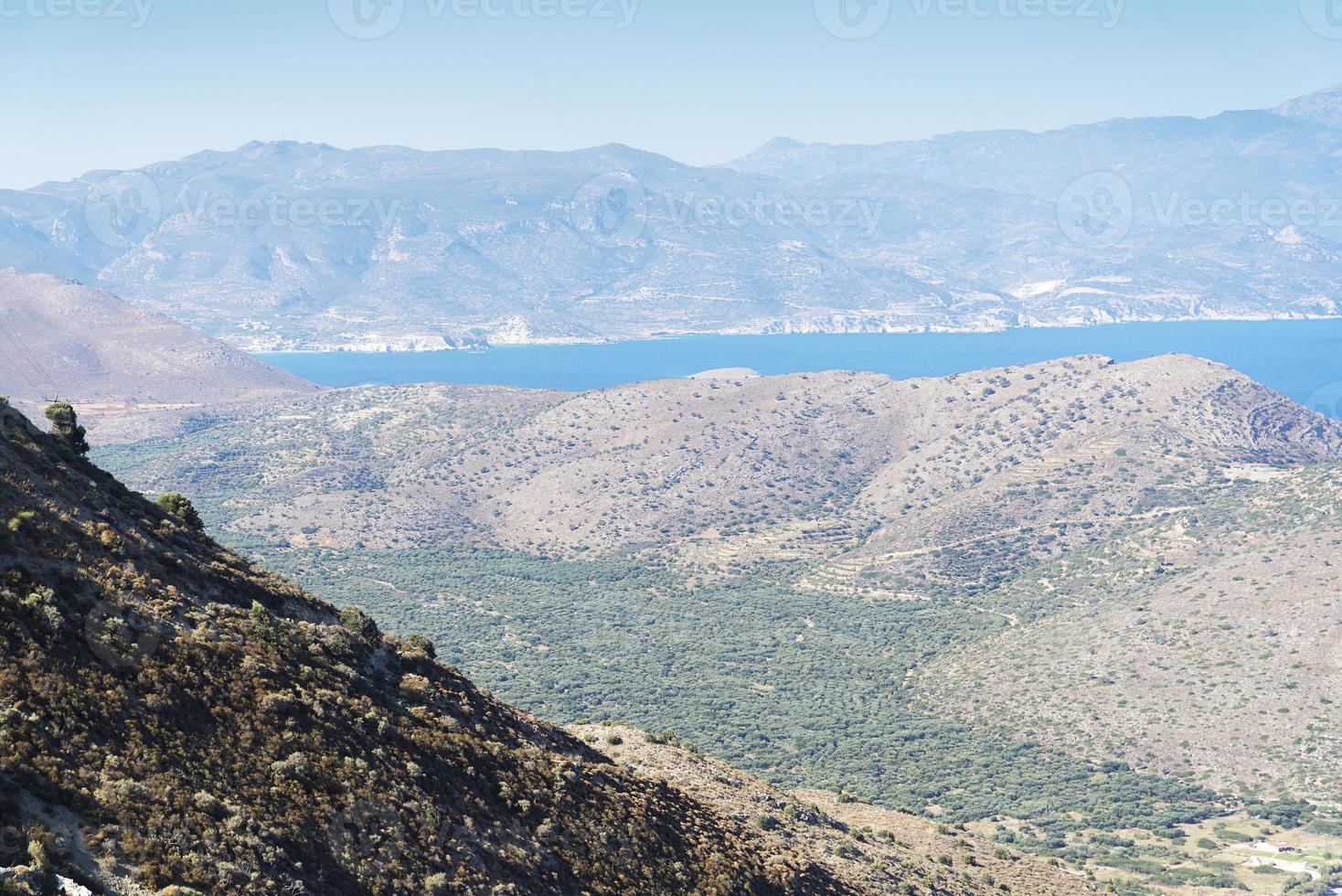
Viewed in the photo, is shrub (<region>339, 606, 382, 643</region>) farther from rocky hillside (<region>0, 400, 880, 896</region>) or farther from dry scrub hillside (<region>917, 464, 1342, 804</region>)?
dry scrub hillside (<region>917, 464, 1342, 804</region>)

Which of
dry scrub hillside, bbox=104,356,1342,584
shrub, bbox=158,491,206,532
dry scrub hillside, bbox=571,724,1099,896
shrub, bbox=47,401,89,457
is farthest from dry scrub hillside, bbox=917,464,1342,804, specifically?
shrub, bbox=47,401,89,457

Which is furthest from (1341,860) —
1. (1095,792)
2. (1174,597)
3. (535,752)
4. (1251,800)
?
(535,752)

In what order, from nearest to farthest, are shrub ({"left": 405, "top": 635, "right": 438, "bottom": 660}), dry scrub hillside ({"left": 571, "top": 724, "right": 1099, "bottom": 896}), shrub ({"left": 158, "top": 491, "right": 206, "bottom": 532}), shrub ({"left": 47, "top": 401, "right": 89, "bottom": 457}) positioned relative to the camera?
1. shrub ({"left": 47, "top": 401, "right": 89, "bottom": 457})
2. shrub ({"left": 405, "top": 635, "right": 438, "bottom": 660})
3. shrub ({"left": 158, "top": 491, "right": 206, "bottom": 532})
4. dry scrub hillside ({"left": 571, "top": 724, "right": 1099, "bottom": 896})

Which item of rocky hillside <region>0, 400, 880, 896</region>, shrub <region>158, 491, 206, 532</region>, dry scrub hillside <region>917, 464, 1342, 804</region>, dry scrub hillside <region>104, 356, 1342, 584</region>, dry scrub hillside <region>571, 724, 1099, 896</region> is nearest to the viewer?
rocky hillside <region>0, 400, 880, 896</region>

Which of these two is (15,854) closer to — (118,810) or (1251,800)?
(118,810)

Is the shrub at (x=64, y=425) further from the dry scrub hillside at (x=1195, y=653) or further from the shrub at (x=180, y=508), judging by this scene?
the dry scrub hillside at (x=1195, y=653)

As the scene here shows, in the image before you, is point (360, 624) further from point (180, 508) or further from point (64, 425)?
point (64, 425)
